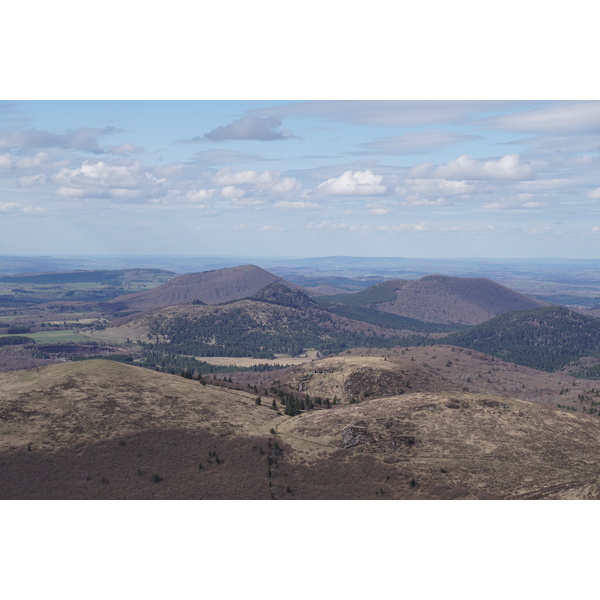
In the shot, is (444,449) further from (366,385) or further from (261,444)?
(366,385)

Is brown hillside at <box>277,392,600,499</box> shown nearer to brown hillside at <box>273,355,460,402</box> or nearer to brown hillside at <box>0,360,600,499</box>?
brown hillside at <box>0,360,600,499</box>

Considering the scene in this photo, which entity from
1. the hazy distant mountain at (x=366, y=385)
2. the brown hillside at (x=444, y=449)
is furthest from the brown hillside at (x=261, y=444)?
the hazy distant mountain at (x=366, y=385)

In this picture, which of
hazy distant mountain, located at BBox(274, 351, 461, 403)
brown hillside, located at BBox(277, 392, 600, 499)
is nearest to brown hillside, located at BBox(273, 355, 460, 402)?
hazy distant mountain, located at BBox(274, 351, 461, 403)

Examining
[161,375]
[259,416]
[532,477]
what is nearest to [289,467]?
[259,416]

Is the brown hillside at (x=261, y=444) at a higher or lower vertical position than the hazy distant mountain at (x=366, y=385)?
higher

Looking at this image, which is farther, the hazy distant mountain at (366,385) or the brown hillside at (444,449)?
the hazy distant mountain at (366,385)

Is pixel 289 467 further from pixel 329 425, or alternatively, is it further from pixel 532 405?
pixel 532 405

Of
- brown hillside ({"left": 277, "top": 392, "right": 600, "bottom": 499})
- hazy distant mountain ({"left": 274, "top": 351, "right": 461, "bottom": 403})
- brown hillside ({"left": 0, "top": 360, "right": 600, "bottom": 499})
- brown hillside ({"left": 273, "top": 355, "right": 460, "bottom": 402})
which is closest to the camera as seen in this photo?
brown hillside ({"left": 277, "top": 392, "right": 600, "bottom": 499})

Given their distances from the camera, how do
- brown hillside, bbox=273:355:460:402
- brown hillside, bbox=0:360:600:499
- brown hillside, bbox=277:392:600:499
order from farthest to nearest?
brown hillside, bbox=273:355:460:402
brown hillside, bbox=0:360:600:499
brown hillside, bbox=277:392:600:499

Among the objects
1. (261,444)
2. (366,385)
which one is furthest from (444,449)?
(366,385)

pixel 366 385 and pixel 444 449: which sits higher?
pixel 444 449

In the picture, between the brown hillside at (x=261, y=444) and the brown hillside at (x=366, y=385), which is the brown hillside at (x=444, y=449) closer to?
the brown hillside at (x=261, y=444)
